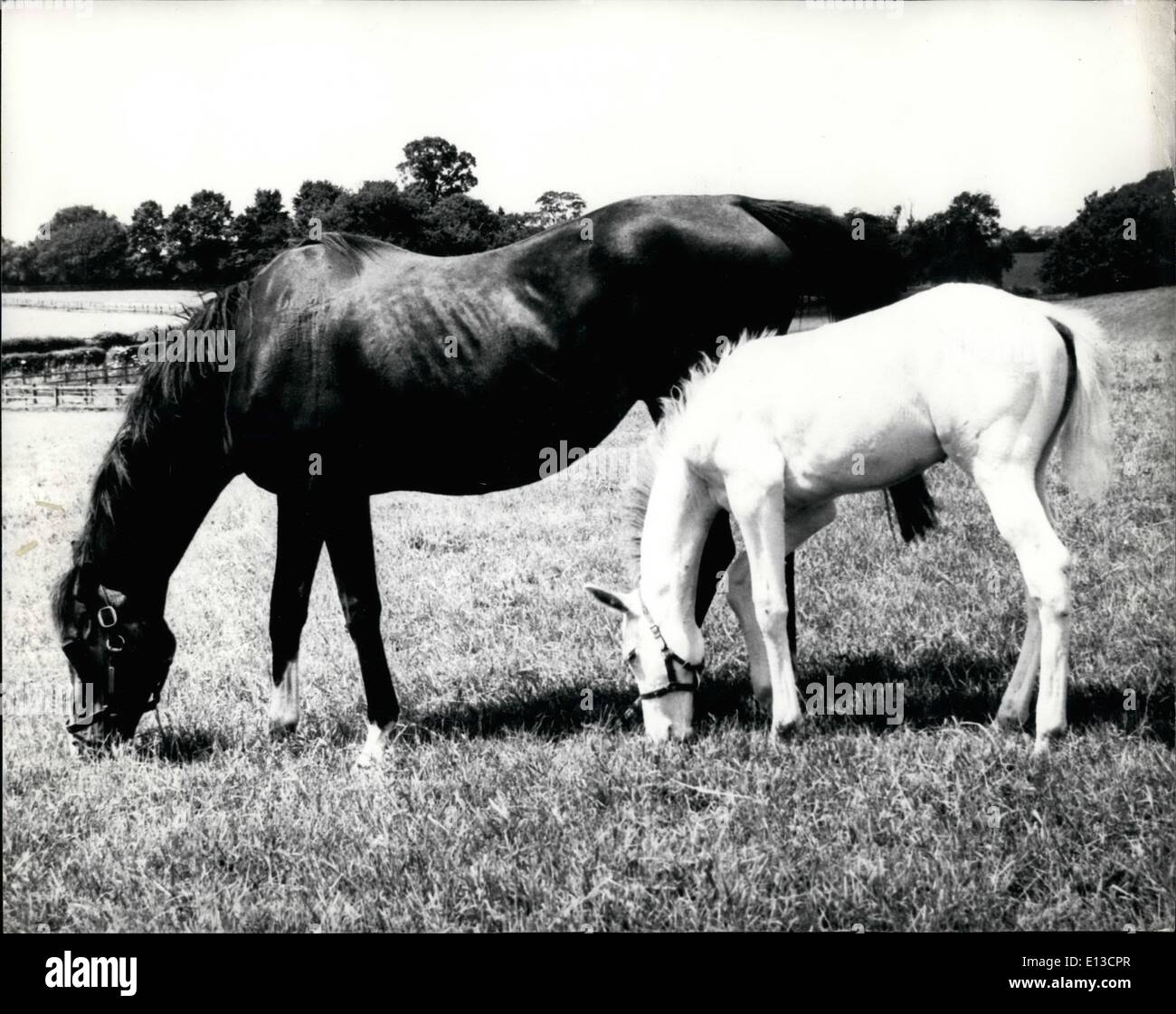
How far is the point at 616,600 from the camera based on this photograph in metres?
4.87

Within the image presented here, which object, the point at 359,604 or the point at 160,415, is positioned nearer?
the point at 359,604

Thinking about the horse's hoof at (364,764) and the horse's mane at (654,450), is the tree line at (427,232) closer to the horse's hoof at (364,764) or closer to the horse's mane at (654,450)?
the horse's mane at (654,450)

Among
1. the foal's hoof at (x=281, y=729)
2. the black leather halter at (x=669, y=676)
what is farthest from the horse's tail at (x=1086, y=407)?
the foal's hoof at (x=281, y=729)

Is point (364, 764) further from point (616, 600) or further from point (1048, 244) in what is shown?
point (1048, 244)

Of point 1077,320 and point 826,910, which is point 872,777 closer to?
point 826,910

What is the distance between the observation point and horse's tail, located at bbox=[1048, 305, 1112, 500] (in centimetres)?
456

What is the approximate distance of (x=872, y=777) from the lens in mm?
4328

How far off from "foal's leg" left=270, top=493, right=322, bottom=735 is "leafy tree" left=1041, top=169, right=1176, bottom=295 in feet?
13.7

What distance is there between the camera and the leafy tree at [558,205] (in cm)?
583

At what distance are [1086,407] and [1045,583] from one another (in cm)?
84

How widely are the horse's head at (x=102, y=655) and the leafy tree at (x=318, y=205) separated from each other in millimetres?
2200

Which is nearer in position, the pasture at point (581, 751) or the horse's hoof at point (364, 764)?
the pasture at point (581, 751)

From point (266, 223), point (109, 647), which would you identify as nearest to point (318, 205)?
point (266, 223)
